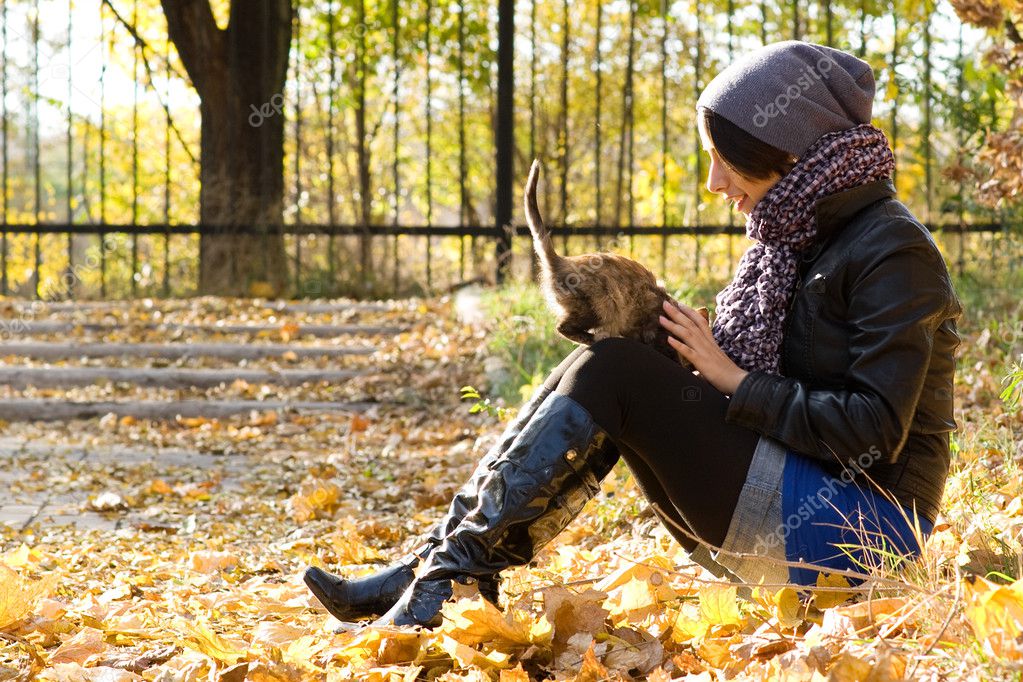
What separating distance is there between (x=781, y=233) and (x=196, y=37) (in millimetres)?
6945

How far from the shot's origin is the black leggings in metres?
2.26

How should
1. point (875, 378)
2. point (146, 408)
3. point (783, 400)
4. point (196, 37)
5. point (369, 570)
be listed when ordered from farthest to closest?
1. point (196, 37)
2. point (146, 408)
3. point (369, 570)
4. point (783, 400)
5. point (875, 378)

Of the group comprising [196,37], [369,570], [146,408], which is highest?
[196,37]

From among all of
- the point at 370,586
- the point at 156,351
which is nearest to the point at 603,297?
the point at 370,586

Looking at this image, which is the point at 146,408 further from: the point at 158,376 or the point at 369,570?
the point at 369,570

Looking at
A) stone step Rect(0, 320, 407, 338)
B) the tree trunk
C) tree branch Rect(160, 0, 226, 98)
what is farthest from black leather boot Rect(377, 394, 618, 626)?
tree branch Rect(160, 0, 226, 98)

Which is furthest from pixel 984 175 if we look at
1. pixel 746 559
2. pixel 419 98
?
pixel 419 98

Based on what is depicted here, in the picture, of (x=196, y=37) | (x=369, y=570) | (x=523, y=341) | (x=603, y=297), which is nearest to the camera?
(x=603, y=297)

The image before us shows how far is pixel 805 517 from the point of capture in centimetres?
222

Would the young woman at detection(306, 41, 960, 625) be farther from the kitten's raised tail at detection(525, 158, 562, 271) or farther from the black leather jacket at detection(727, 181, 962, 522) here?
the kitten's raised tail at detection(525, 158, 562, 271)

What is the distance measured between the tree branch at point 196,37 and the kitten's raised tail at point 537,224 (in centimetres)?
648

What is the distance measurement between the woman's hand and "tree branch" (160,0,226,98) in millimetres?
6795

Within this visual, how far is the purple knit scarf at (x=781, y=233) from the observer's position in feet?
7.50

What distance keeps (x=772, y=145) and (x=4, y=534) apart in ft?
8.99
